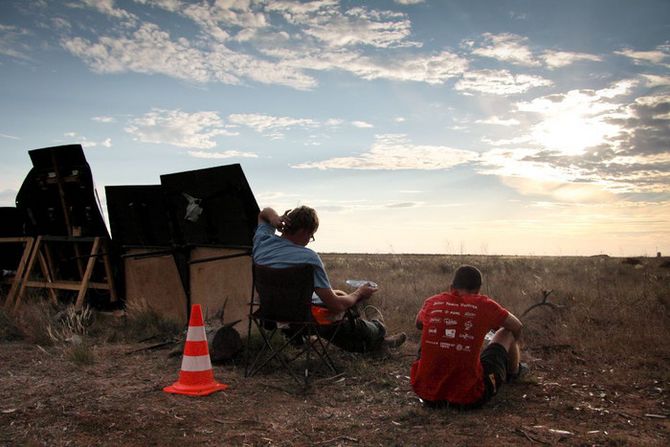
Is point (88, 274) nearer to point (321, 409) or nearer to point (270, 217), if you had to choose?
point (270, 217)

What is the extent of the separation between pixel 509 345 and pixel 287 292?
199cm

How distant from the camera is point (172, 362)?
6.32m

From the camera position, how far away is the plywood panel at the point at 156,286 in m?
8.59

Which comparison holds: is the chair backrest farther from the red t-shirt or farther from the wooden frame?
the wooden frame

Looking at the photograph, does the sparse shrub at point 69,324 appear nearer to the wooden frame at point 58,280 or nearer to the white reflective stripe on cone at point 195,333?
the wooden frame at point 58,280

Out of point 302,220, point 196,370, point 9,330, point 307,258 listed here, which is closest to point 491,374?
point 307,258

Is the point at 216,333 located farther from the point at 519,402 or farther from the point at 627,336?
the point at 627,336

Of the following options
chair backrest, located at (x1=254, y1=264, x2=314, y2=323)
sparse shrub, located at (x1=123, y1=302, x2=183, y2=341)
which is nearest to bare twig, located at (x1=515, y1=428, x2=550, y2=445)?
chair backrest, located at (x1=254, y1=264, x2=314, y2=323)

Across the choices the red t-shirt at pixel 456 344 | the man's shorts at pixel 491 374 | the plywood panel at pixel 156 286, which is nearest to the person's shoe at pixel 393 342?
the man's shorts at pixel 491 374

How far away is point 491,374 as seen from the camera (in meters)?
4.65

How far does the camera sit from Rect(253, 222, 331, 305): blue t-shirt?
5.32 m

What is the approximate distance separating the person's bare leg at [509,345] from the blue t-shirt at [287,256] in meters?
1.54

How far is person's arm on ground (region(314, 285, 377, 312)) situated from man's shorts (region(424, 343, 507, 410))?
1187 millimetres

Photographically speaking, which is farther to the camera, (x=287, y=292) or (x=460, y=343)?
(x=287, y=292)
